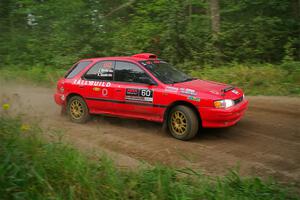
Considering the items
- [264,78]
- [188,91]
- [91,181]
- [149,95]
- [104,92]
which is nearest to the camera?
[91,181]

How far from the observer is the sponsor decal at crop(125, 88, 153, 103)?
23.6 feet

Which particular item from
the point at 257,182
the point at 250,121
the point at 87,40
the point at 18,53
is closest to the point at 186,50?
the point at 87,40

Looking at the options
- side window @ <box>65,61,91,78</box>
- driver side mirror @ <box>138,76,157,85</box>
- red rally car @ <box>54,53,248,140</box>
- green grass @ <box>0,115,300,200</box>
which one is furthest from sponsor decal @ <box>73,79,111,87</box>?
green grass @ <box>0,115,300,200</box>

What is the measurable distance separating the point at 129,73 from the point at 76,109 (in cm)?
182

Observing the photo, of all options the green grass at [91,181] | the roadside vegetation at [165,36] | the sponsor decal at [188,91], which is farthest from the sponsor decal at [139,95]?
the roadside vegetation at [165,36]

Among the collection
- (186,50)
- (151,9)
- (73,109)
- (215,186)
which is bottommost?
(215,186)

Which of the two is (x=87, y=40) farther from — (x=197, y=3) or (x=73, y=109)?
(x=73, y=109)

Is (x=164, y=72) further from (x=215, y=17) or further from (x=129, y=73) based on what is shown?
(x=215, y=17)

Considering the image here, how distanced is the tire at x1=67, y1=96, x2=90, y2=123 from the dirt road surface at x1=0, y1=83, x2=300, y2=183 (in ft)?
0.60

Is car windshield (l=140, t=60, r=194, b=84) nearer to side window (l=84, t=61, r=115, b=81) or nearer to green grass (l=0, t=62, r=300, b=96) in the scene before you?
side window (l=84, t=61, r=115, b=81)

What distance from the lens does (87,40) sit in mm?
17750

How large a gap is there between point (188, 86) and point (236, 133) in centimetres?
142

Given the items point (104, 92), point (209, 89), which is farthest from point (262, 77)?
point (104, 92)

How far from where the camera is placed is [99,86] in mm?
7992
